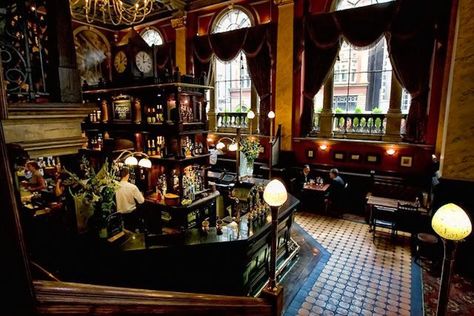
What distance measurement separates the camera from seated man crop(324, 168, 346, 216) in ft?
27.2

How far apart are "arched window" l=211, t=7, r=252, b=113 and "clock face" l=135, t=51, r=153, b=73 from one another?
4.27 meters

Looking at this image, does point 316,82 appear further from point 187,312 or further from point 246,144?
point 187,312

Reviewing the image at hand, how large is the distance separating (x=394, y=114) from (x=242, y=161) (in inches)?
191

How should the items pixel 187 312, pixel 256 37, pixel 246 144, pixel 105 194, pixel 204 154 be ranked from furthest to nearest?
pixel 256 37 < pixel 246 144 < pixel 204 154 < pixel 105 194 < pixel 187 312

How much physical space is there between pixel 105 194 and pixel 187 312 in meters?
3.42

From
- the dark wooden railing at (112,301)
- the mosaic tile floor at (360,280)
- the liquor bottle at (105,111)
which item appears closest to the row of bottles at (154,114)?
the liquor bottle at (105,111)

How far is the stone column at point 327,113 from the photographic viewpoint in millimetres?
9445

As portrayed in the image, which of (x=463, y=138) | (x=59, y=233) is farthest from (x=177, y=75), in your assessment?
(x=463, y=138)

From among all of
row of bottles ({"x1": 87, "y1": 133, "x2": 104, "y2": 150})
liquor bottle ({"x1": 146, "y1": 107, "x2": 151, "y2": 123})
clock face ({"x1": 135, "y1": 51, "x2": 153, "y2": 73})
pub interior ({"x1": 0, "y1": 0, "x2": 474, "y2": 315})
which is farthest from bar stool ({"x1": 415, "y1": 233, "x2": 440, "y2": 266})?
row of bottles ({"x1": 87, "y1": 133, "x2": 104, "y2": 150})

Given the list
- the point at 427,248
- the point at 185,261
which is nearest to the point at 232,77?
the point at 427,248

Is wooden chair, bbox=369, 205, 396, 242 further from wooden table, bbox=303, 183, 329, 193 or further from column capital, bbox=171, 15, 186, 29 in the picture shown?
column capital, bbox=171, 15, 186, 29

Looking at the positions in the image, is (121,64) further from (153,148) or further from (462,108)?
(462,108)

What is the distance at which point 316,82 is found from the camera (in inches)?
364

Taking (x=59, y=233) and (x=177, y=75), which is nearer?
(x=59, y=233)
